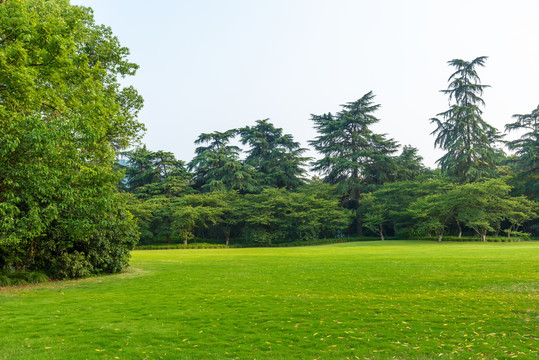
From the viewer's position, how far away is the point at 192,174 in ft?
193

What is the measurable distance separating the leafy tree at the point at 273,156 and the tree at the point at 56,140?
134ft

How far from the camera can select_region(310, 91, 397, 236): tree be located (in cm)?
5306

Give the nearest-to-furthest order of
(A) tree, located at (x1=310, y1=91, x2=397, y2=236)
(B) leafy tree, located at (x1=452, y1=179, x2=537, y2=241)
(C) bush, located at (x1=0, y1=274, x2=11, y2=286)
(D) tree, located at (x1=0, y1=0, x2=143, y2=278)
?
(D) tree, located at (x1=0, y1=0, x2=143, y2=278) → (C) bush, located at (x1=0, y1=274, x2=11, y2=286) → (B) leafy tree, located at (x1=452, y1=179, x2=537, y2=241) → (A) tree, located at (x1=310, y1=91, x2=397, y2=236)

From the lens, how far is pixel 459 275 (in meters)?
12.9

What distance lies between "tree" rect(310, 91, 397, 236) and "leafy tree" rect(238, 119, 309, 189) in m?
4.09

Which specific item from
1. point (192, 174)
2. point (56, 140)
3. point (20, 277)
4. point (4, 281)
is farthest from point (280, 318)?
point (192, 174)

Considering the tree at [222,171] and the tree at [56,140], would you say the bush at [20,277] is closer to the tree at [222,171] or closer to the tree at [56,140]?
the tree at [56,140]

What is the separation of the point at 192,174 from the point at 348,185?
24.8 m

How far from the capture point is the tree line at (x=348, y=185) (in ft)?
138

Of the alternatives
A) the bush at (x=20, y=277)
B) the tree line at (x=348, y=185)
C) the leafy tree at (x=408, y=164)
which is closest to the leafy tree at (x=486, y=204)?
the tree line at (x=348, y=185)

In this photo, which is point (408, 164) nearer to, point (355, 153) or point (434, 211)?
point (355, 153)

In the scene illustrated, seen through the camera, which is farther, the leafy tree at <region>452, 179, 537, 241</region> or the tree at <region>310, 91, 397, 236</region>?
the tree at <region>310, 91, 397, 236</region>

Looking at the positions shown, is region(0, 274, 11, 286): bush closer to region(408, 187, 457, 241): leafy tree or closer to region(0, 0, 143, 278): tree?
region(0, 0, 143, 278): tree

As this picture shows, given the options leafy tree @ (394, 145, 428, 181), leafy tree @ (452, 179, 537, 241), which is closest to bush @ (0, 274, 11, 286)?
leafy tree @ (452, 179, 537, 241)
